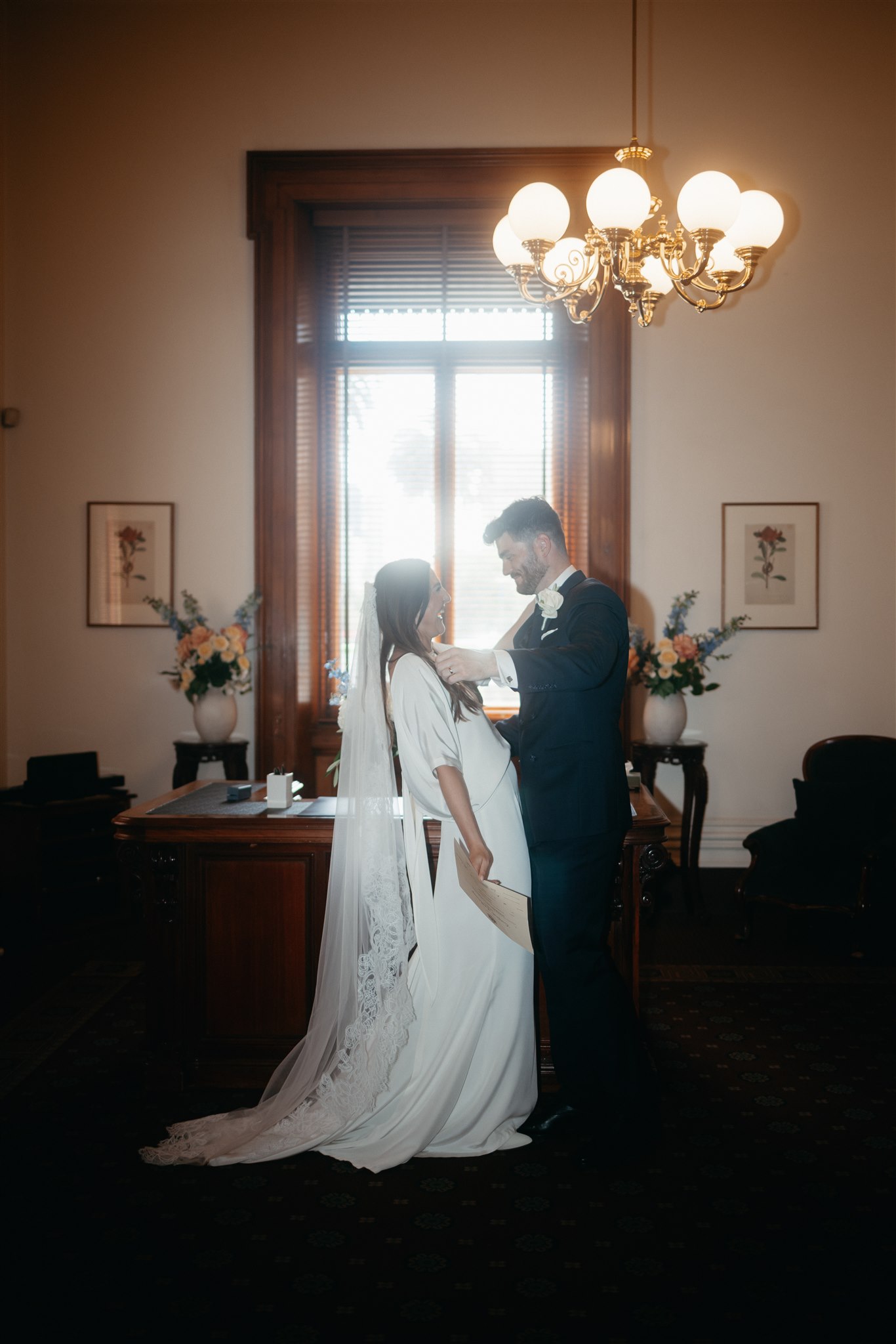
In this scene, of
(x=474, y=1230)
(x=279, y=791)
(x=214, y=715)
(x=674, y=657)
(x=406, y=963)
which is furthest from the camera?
(x=214, y=715)

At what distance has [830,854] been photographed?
193 inches

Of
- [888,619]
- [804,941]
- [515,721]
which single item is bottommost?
[804,941]

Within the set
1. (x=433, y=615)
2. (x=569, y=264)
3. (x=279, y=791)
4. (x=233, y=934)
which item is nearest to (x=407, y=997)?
(x=233, y=934)

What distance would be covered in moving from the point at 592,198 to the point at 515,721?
185 centimetres

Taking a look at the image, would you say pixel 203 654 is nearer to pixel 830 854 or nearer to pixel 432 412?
pixel 432 412

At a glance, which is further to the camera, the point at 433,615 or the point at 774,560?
the point at 774,560

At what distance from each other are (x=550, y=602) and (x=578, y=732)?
0.43 metres

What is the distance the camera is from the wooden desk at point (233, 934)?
3.30 m

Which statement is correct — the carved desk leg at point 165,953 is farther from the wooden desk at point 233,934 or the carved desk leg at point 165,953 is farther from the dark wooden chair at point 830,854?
the dark wooden chair at point 830,854

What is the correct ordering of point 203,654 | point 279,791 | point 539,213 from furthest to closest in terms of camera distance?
point 203,654, point 279,791, point 539,213

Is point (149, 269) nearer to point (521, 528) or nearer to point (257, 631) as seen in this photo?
point (257, 631)

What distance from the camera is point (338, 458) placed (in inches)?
248

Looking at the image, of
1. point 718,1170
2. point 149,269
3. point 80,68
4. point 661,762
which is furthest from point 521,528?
point 80,68

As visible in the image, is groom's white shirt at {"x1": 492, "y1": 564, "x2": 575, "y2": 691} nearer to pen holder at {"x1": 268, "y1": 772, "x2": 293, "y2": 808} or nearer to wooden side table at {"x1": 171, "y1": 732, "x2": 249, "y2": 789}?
pen holder at {"x1": 268, "y1": 772, "x2": 293, "y2": 808}
